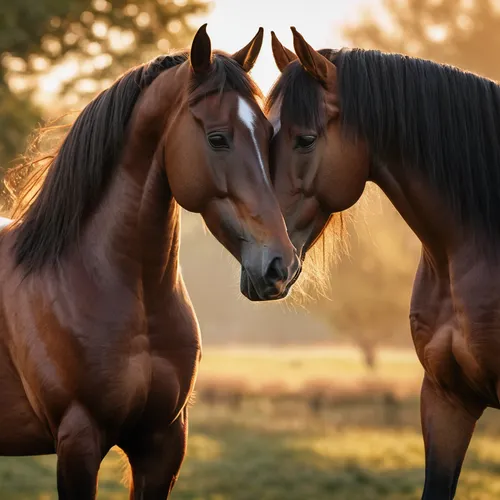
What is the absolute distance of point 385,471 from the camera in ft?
36.2

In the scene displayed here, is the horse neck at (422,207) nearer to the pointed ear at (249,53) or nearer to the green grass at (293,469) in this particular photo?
the pointed ear at (249,53)

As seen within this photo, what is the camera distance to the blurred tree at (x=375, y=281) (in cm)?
2400

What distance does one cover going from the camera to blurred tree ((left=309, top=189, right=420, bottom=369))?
2400cm

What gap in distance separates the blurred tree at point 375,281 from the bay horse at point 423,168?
17458 mm

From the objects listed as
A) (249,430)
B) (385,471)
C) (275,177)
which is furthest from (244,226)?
(249,430)

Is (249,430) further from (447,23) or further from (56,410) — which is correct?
(56,410)

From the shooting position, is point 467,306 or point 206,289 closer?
point 467,306

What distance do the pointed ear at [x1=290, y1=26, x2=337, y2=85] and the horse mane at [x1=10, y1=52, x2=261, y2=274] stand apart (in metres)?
0.39

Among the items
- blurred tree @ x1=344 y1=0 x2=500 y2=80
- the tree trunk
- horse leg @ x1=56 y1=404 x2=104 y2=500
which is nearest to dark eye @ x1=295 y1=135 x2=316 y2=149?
horse leg @ x1=56 y1=404 x2=104 y2=500

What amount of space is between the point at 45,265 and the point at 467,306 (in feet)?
6.12

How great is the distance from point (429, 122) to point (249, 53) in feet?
2.95

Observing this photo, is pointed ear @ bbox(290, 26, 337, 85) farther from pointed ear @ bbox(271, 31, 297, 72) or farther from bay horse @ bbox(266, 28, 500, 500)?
pointed ear @ bbox(271, 31, 297, 72)

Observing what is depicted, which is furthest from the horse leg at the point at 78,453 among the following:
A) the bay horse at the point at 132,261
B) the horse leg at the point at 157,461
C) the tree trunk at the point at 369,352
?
the tree trunk at the point at 369,352

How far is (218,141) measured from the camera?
3861 millimetres
